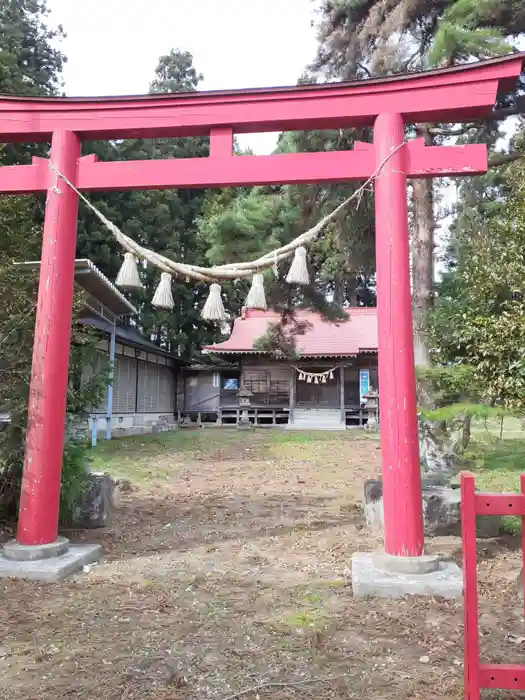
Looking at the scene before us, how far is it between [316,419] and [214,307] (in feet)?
59.2

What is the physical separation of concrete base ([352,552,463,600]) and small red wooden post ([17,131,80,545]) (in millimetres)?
2695

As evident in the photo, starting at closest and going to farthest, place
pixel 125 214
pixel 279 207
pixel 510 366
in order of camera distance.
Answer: pixel 510 366
pixel 279 207
pixel 125 214

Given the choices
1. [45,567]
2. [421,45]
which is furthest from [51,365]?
[421,45]

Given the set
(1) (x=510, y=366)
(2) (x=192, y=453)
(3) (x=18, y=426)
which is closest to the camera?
(1) (x=510, y=366)

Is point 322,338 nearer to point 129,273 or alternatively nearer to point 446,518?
point 446,518

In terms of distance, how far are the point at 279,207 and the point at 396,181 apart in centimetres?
463

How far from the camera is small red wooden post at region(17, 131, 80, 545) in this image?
4.77m

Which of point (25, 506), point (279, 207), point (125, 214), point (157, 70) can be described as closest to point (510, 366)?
point (25, 506)

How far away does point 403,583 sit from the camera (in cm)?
416

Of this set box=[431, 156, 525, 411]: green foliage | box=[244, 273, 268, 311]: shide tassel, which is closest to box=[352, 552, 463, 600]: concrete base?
box=[431, 156, 525, 411]: green foliage

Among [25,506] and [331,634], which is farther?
[25,506]

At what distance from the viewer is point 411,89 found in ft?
15.9

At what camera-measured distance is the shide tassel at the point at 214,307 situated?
5.30 metres

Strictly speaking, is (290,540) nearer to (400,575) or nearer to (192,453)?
(400,575)
